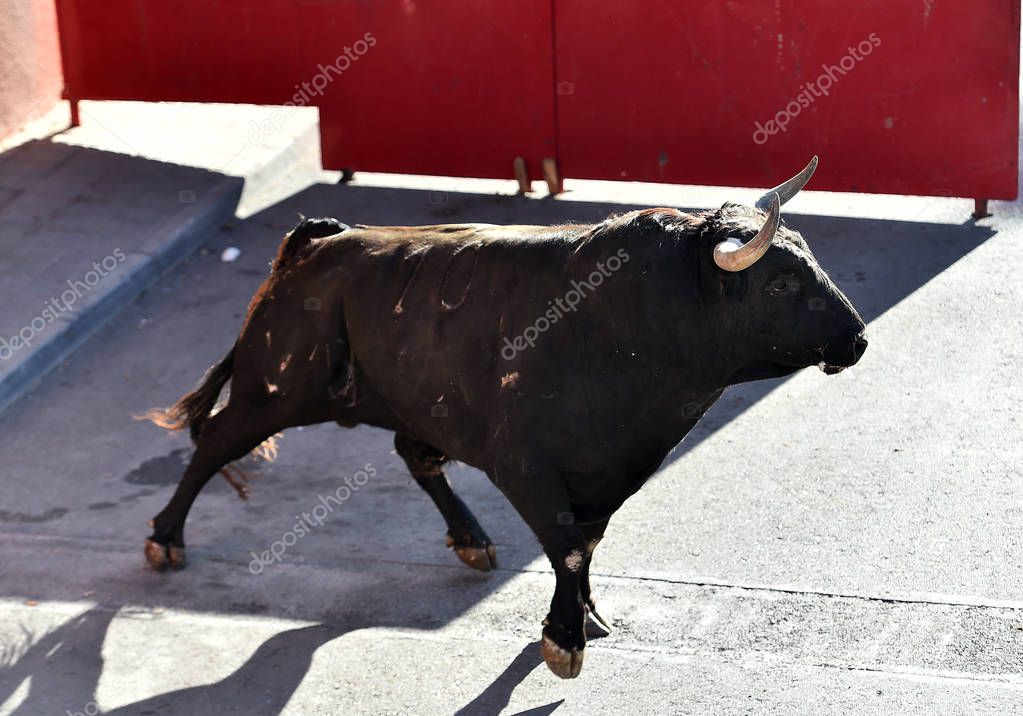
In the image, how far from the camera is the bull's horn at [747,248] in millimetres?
4641

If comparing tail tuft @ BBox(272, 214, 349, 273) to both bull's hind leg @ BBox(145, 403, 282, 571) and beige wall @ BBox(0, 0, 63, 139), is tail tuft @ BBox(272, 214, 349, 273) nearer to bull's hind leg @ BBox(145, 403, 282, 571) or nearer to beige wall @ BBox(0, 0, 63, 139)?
bull's hind leg @ BBox(145, 403, 282, 571)

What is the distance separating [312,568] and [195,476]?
67 centimetres

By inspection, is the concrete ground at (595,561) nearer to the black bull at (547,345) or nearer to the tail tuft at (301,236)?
the black bull at (547,345)

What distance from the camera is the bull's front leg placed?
5.24m

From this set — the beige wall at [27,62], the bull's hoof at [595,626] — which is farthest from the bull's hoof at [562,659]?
the beige wall at [27,62]

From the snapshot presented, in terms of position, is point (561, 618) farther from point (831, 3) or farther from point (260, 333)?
point (831, 3)

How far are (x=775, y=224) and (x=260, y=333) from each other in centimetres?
249

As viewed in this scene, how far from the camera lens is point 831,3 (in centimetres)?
939

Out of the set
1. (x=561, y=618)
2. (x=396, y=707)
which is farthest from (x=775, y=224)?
(x=396, y=707)

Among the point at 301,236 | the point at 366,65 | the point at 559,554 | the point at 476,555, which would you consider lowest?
the point at 476,555

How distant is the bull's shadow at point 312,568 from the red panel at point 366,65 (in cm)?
237

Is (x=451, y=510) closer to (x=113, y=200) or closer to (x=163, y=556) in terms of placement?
(x=163, y=556)

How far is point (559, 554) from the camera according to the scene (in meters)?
5.27

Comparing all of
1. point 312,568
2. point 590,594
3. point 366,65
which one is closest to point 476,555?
point 590,594
